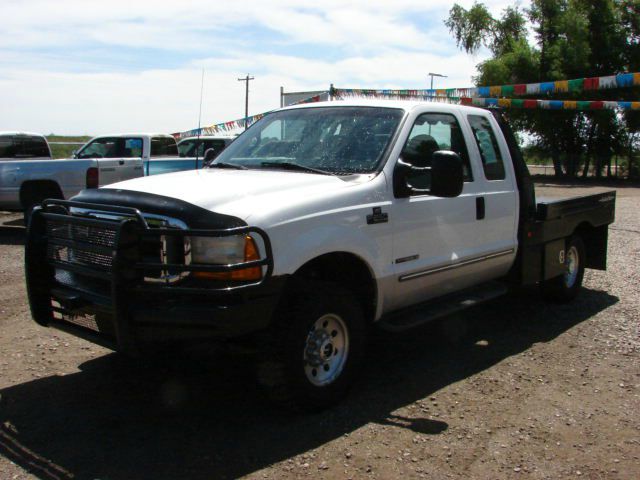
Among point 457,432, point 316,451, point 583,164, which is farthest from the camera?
point 583,164

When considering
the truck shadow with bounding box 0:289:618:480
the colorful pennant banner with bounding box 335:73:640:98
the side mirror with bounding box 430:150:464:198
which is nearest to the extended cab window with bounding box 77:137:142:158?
the colorful pennant banner with bounding box 335:73:640:98

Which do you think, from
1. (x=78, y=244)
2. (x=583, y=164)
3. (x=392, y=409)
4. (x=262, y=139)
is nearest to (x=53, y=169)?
(x=262, y=139)

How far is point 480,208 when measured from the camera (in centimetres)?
548

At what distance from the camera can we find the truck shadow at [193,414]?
3646 mm

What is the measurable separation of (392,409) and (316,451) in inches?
30.4

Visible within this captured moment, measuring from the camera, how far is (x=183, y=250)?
150 inches

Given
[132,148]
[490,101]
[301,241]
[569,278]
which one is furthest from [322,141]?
[490,101]

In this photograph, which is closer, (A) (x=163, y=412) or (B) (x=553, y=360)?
(A) (x=163, y=412)

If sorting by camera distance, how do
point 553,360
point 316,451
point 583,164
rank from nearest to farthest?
point 316,451 < point 553,360 < point 583,164

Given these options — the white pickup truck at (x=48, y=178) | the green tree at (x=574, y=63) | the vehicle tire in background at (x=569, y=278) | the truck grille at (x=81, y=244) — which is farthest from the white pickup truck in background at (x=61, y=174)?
the green tree at (x=574, y=63)

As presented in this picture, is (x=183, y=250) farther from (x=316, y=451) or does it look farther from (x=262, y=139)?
(x=262, y=139)

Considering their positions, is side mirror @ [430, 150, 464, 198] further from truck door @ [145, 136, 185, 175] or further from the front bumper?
truck door @ [145, 136, 185, 175]

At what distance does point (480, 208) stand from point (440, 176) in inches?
44.5

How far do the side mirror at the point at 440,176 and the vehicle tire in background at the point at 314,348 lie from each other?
2.86 ft
